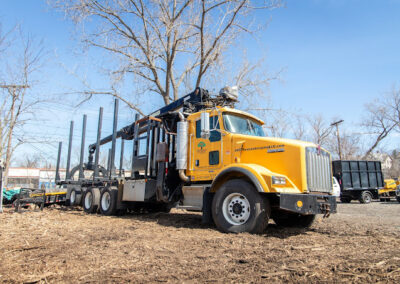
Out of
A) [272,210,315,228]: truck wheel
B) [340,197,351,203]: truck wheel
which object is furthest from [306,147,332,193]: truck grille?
[340,197,351,203]: truck wheel

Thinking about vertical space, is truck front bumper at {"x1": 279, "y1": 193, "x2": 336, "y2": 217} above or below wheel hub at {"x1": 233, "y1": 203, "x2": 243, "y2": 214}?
above

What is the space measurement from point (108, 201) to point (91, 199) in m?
1.05

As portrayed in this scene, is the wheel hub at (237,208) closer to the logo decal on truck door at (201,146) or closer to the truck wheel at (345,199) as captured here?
the logo decal on truck door at (201,146)

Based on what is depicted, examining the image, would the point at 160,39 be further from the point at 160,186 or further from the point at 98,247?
the point at 98,247

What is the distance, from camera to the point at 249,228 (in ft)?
19.2

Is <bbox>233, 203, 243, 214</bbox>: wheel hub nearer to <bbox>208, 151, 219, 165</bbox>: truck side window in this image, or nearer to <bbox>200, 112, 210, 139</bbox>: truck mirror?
<bbox>208, 151, 219, 165</bbox>: truck side window

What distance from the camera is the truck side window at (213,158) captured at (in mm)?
7379

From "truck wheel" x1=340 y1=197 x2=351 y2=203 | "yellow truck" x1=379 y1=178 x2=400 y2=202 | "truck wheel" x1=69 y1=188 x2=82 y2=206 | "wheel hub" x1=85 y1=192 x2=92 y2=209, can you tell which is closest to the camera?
"wheel hub" x1=85 y1=192 x2=92 y2=209

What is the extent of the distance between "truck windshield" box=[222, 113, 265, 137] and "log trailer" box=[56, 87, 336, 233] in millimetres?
27

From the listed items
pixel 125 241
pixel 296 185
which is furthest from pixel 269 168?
pixel 125 241

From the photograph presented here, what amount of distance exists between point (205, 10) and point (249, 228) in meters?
12.2

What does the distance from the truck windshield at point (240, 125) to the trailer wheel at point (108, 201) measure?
499 cm

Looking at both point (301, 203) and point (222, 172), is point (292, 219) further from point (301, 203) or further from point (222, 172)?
point (222, 172)

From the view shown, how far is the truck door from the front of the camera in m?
7.39
